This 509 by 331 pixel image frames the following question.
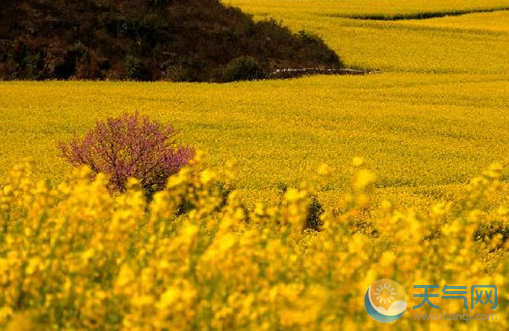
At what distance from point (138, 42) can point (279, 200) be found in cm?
2079

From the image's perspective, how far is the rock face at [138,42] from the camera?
90.5 ft

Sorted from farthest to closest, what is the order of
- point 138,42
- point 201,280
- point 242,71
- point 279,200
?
point 138,42 < point 242,71 < point 279,200 < point 201,280

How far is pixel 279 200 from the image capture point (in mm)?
10570

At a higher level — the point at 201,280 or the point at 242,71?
the point at 201,280

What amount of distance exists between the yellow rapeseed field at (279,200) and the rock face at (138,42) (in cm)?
271

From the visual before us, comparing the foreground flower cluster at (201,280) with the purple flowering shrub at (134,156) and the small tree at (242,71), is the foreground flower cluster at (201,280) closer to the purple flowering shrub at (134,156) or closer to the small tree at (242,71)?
the purple flowering shrub at (134,156)

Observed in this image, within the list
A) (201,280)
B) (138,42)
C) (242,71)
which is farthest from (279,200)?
(138,42)

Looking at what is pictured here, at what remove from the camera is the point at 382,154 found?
14430mm

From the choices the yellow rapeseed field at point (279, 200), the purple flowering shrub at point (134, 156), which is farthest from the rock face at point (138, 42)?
the purple flowering shrub at point (134, 156)

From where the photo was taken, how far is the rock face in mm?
27594

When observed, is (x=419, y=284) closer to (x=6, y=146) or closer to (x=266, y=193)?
(x=266, y=193)

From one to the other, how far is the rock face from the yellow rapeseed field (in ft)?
8.89

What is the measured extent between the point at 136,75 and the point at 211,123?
37.5 feet

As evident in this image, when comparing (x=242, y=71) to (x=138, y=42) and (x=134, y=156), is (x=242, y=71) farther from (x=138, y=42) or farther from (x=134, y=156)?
(x=134, y=156)
